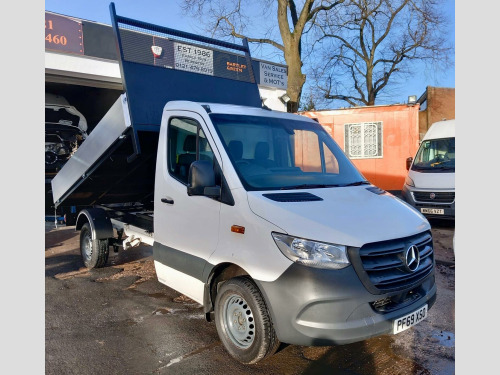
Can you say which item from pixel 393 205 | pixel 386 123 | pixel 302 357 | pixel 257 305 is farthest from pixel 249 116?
pixel 386 123

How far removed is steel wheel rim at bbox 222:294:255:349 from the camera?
3.35 metres

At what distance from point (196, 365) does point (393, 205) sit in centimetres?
224

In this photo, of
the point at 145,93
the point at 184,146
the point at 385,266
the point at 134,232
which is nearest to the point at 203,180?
the point at 184,146

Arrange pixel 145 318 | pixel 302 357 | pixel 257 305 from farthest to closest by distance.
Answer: pixel 145 318 < pixel 302 357 < pixel 257 305

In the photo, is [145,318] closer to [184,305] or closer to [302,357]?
[184,305]

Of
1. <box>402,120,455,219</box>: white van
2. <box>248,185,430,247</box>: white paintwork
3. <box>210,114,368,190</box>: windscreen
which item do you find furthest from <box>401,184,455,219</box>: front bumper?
<box>248,185,430,247</box>: white paintwork

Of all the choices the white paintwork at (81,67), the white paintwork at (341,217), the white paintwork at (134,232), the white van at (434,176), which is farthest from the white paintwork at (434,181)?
the white paintwork at (81,67)

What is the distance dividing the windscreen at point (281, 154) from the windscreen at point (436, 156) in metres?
6.19

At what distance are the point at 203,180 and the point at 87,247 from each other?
3.99 m

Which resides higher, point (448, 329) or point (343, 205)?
point (343, 205)

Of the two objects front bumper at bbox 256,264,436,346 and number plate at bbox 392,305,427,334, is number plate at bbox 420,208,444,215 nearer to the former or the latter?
number plate at bbox 392,305,427,334

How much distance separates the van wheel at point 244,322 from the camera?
318 cm

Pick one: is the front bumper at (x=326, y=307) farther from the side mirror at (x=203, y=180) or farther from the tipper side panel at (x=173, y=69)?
the tipper side panel at (x=173, y=69)

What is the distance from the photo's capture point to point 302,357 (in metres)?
3.64
